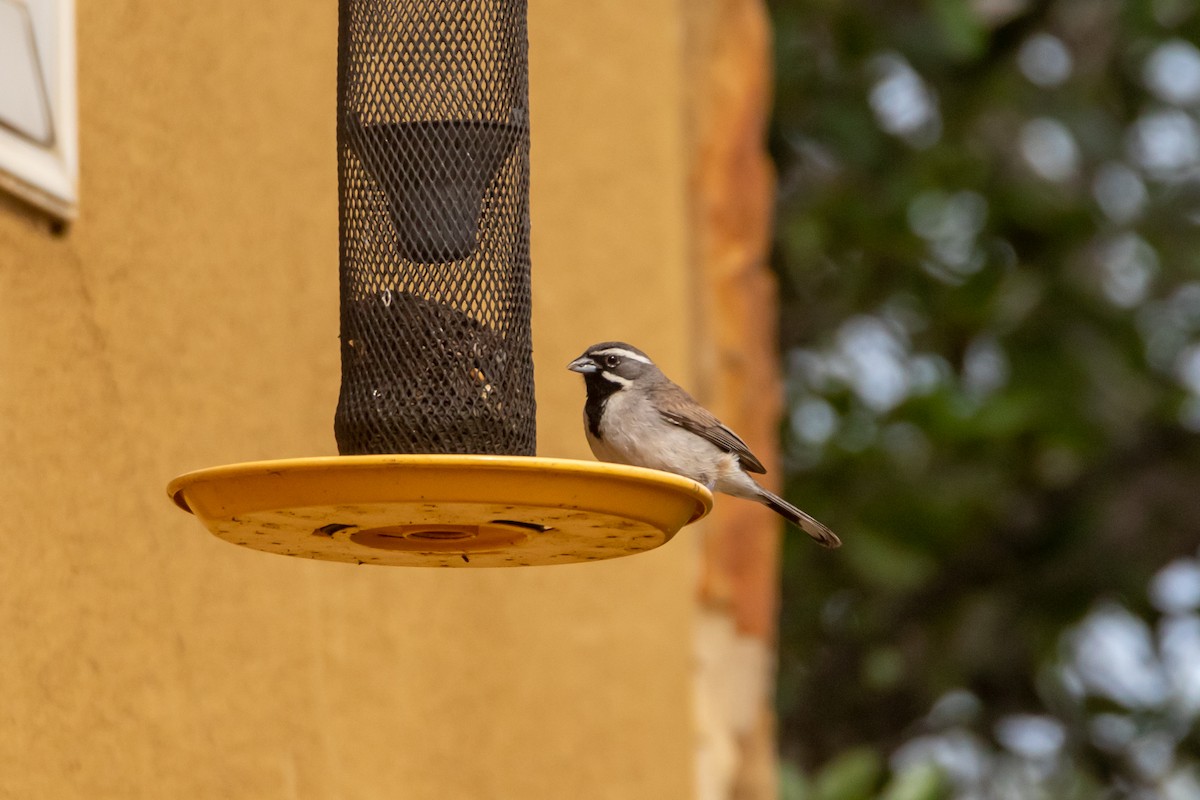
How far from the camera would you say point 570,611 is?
7.01 metres

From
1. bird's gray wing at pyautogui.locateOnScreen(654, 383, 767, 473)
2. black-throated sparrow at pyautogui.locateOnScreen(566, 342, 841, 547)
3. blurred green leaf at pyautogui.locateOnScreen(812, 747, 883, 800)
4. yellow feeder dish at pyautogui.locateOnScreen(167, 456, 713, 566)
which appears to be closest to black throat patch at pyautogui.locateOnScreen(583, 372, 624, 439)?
black-throated sparrow at pyautogui.locateOnScreen(566, 342, 841, 547)

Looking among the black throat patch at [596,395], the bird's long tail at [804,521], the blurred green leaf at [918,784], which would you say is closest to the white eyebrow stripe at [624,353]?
the black throat patch at [596,395]

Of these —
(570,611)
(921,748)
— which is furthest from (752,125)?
(921,748)

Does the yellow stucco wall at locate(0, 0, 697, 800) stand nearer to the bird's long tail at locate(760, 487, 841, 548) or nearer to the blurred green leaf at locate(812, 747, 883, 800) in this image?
the bird's long tail at locate(760, 487, 841, 548)

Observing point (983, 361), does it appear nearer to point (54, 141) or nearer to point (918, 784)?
point (918, 784)

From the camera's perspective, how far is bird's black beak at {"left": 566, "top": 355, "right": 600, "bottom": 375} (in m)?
6.50

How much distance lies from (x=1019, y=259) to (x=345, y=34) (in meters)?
7.69

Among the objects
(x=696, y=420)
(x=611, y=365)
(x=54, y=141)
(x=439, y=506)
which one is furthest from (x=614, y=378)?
(x=439, y=506)

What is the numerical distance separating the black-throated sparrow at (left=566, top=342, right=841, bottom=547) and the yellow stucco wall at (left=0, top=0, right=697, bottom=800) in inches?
14.1

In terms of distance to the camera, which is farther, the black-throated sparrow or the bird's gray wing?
the bird's gray wing

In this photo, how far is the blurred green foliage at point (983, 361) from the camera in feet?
36.3

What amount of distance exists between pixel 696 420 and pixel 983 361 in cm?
614

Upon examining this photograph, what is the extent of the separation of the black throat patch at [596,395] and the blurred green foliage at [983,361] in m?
3.91

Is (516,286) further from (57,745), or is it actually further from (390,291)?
(57,745)
